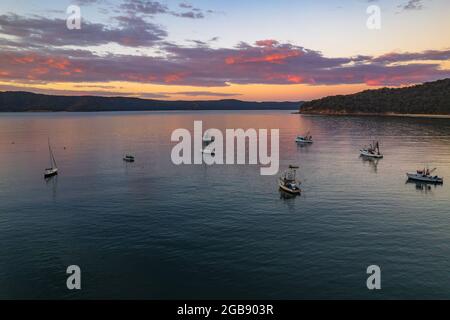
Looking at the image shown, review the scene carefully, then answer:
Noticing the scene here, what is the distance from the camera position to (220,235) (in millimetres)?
67000

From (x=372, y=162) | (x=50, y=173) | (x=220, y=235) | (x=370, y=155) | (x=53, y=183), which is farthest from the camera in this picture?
(x=370, y=155)

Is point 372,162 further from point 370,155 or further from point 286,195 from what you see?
point 286,195

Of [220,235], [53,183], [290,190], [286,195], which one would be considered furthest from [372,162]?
[53,183]

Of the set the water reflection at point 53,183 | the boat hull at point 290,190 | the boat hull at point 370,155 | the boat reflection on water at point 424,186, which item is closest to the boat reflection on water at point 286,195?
the boat hull at point 290,190

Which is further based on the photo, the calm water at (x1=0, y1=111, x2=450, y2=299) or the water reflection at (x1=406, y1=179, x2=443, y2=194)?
the water reflection at (x1=406, y1=179, x2=443, y2=194)

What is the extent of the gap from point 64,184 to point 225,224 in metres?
60.4

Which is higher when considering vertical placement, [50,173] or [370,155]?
[370,155]

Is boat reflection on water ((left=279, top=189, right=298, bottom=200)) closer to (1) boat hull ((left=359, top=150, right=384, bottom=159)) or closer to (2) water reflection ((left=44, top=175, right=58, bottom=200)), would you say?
(2) water reflection ((left=44, top=175, right=58, bottom=200))

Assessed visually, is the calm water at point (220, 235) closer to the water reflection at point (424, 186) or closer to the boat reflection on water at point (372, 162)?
the water reflection at point (424, 186)

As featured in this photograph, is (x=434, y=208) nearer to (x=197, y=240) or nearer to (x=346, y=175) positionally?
(x=346, y=175)

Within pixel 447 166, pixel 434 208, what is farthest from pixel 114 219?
pixel 447 166

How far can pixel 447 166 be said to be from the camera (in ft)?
439

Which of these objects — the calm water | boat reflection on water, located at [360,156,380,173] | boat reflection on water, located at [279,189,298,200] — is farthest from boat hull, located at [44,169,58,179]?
boat reflection on water, located at [360,156,380,173]

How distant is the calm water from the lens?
49344 mm
